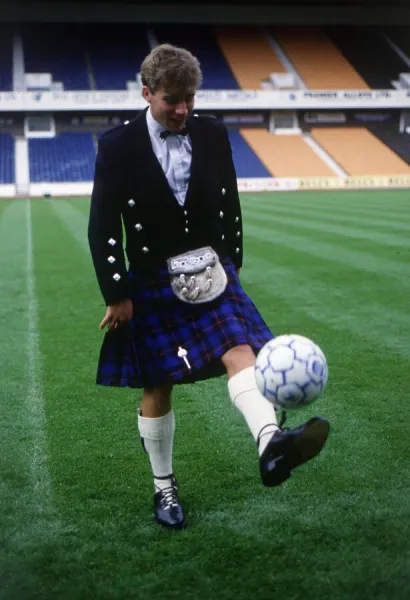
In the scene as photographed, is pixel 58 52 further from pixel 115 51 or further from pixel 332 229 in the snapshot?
pixel 332 229

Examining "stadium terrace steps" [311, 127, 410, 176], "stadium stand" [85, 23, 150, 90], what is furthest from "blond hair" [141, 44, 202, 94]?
"stadium stand" [85, 23, 150, 90]

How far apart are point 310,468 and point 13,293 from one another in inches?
253

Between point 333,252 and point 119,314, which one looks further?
point 333,252

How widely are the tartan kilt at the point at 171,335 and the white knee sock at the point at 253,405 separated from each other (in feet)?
0.65

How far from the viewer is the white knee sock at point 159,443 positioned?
3.46 metres

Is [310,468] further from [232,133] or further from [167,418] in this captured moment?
[232,133]

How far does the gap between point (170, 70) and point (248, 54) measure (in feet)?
146

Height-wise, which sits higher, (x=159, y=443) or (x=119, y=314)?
(x=119, y=314)

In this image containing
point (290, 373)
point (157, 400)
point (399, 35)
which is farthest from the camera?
point (399, 35)

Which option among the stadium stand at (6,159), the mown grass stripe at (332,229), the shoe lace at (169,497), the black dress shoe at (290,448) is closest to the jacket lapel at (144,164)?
the black dress shoe at (290,448)

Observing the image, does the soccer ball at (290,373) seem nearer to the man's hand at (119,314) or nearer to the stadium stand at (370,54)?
the man's hand at (119,314)

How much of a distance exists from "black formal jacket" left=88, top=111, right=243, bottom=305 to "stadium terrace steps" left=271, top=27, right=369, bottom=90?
41729 millimetres

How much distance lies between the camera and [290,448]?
8.89 feet

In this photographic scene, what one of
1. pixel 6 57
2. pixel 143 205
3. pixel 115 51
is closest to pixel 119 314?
pixel 143 205
